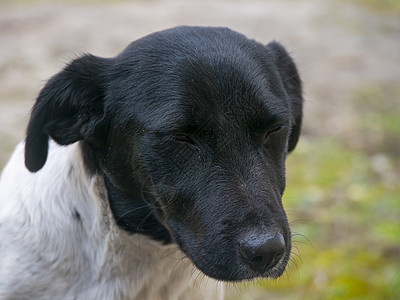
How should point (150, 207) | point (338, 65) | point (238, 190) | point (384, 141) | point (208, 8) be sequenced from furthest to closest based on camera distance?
point (208, 8), point (338, 65), point (384, 141), point (150, 207), point (238, 190)

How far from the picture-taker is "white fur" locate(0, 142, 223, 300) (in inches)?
116

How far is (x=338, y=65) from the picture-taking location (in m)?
8.22

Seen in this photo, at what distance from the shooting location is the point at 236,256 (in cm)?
249

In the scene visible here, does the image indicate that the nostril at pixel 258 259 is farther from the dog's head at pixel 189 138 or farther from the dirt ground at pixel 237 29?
the dirt ground at pixel 237 29

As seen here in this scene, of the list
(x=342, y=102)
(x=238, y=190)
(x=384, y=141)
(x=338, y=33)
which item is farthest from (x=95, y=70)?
(x=338, y=33)

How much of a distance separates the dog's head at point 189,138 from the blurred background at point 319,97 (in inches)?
15.8

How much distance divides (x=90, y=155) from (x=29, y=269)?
21.8 inches

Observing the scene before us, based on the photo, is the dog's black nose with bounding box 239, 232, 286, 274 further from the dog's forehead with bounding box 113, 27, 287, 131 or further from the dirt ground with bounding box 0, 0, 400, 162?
the dirt ground with bounding box 0, 0, 400, 162

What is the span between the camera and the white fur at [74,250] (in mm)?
2938

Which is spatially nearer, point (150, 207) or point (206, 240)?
point (206, 240)

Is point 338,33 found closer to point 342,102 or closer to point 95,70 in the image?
point 342,102

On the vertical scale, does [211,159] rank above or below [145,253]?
above

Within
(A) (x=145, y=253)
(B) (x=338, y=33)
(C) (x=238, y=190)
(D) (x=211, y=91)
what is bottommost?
(B) (x=338, y=33)

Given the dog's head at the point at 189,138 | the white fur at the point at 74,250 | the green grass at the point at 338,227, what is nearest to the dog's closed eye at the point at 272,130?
the dog's head at the point at 189,138
